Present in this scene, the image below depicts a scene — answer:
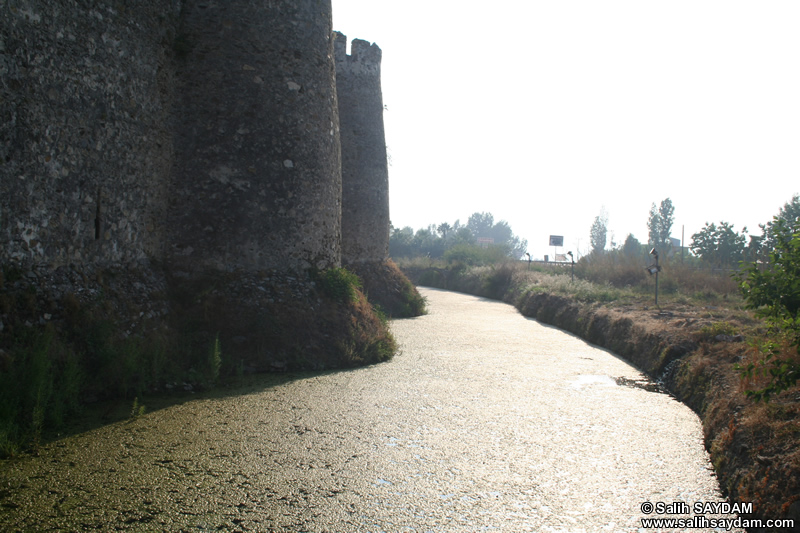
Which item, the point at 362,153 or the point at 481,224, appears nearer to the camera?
the point at 362,153

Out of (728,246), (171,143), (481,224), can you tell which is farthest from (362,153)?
(481,224)

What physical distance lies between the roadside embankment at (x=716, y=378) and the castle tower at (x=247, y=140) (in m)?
4.46

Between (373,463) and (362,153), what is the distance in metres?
9.07

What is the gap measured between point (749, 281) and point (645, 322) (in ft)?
14.7

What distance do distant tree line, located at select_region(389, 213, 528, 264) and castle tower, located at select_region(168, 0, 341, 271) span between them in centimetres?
2308

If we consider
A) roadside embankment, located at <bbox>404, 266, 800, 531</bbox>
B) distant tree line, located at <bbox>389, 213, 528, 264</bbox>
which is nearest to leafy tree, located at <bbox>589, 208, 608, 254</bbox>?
distant tree line, located at <bbox>389, 213, 528, 264</bbox>

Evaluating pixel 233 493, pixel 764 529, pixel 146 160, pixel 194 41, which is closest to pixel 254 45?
pixel 194 41

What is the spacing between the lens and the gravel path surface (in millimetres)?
2924

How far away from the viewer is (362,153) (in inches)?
469

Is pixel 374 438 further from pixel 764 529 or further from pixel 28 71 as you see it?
pixel 28 71

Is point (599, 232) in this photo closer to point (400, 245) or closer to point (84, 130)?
point (400, 245)

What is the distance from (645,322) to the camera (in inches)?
330

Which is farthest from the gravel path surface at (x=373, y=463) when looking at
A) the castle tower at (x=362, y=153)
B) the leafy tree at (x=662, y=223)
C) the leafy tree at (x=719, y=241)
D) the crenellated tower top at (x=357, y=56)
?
the leafy tree at (x=662, y=223)

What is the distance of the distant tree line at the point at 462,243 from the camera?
31.5 meters
